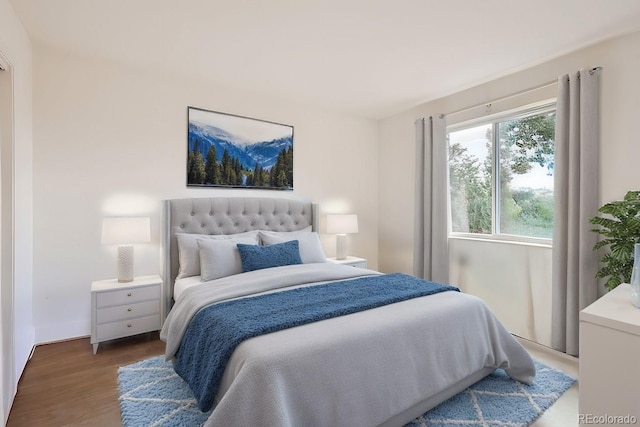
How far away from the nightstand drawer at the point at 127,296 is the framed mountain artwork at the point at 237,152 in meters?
1.10

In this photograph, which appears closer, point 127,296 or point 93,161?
point 127,296

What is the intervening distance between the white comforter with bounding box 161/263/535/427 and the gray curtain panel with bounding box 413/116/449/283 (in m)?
1.40

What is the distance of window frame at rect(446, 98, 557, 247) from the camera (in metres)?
2.95

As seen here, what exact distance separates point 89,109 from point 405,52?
9.10 feet

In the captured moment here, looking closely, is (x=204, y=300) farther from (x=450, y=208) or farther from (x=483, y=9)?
(x=450, y=208)

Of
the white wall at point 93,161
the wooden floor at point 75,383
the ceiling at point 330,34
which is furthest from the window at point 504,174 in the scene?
the wooden floor at point 75,383

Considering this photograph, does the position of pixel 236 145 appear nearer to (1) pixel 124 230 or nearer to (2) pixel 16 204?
(1) pixel 124 230

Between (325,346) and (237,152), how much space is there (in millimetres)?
2594

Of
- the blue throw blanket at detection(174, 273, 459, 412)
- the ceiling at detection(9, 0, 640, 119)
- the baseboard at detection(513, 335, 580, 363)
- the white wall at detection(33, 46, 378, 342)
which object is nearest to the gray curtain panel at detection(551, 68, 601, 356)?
the baseboard at detection(513, 335, 580, 363)

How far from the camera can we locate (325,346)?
1.51m

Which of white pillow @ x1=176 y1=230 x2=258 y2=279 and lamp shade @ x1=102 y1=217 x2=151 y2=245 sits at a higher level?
lamp shade @ x1=102 y1=217 x2=151 y2=245

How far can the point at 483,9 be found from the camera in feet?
6.86

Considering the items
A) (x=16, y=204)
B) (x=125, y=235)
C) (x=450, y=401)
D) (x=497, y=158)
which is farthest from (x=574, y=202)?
(x=16, y=204)

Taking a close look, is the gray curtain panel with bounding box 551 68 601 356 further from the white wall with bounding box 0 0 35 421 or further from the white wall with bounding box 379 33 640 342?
the white wall with bounding box 0 0 35 421
